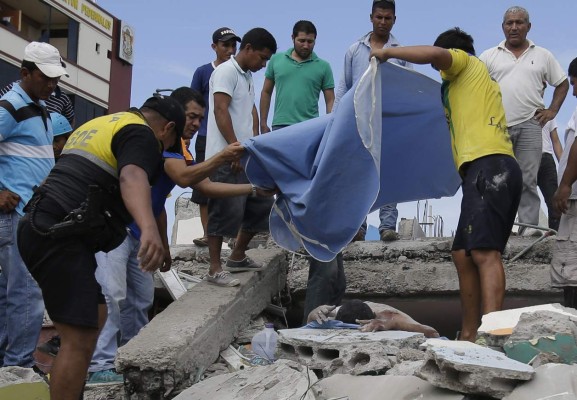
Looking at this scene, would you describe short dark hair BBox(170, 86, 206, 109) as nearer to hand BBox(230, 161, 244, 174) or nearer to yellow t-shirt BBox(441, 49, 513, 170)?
hand BBox(230, 161, 244, 174)

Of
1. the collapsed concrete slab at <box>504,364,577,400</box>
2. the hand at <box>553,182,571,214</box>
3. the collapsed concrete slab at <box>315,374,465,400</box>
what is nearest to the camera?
the collapsed concrete slab at <box>504,364,577,400</box>

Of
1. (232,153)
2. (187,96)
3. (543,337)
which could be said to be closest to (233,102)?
(187,96)

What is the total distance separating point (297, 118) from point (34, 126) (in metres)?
2.44

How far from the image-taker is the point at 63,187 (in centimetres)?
384

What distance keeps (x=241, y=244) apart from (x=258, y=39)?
5.10 feet

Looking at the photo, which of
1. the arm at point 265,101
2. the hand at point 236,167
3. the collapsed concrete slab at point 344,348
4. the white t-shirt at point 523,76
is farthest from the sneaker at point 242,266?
the white t-shirt at point 523,76

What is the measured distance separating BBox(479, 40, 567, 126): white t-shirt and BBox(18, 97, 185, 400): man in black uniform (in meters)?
Result: 3.77

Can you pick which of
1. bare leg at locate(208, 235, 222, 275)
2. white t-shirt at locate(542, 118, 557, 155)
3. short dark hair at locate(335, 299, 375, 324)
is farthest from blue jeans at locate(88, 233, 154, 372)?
white t-shirt at locate(542, 118, 557, 155)

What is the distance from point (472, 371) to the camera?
3.59 metres

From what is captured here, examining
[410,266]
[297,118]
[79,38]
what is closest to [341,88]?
[297,118]

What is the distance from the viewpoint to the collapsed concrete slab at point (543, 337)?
408 centimetres

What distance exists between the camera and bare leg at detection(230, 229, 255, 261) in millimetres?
6062

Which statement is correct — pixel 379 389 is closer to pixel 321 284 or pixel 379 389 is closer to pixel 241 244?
pixel 321 284

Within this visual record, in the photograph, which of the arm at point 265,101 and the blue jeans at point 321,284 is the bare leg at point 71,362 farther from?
the arm at point 265,101
